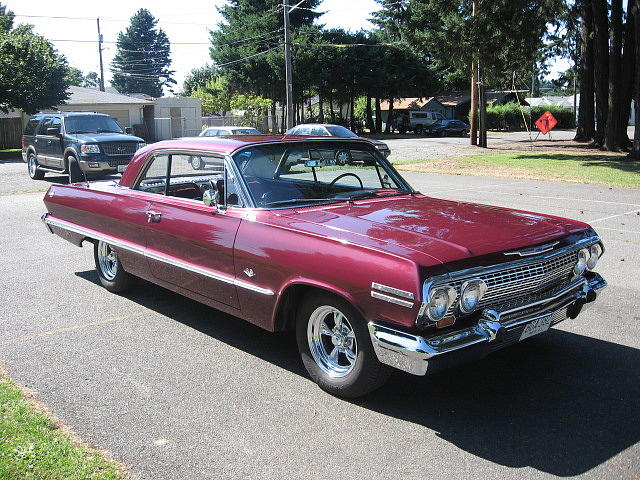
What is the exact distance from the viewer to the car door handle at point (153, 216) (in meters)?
5.59

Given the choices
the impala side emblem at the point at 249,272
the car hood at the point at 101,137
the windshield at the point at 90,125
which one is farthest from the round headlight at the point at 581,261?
the windshield at the point at 90,125

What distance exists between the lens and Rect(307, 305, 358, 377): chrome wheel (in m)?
4.20

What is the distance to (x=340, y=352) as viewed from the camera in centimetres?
434

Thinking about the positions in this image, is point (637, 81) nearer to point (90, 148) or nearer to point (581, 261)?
point (90, 148)

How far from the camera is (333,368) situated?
171 inches

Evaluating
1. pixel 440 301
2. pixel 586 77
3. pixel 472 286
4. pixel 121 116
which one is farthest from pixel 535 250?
pixel 121 116

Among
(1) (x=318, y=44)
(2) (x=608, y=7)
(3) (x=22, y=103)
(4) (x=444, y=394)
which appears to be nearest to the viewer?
(4) (x=444, y=394)

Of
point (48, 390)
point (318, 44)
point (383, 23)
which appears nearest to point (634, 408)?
point (48, 390)

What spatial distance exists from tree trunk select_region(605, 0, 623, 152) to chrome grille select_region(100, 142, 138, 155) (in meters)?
20.9

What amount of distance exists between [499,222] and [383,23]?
63.9 metres

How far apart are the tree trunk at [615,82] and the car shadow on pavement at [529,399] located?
85.8ft

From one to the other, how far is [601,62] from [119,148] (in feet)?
77.4

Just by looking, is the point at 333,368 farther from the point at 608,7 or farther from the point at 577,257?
the point at 608,7

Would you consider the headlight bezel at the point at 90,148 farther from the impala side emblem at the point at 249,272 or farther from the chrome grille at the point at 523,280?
the chrome grille at the point at 523,280
